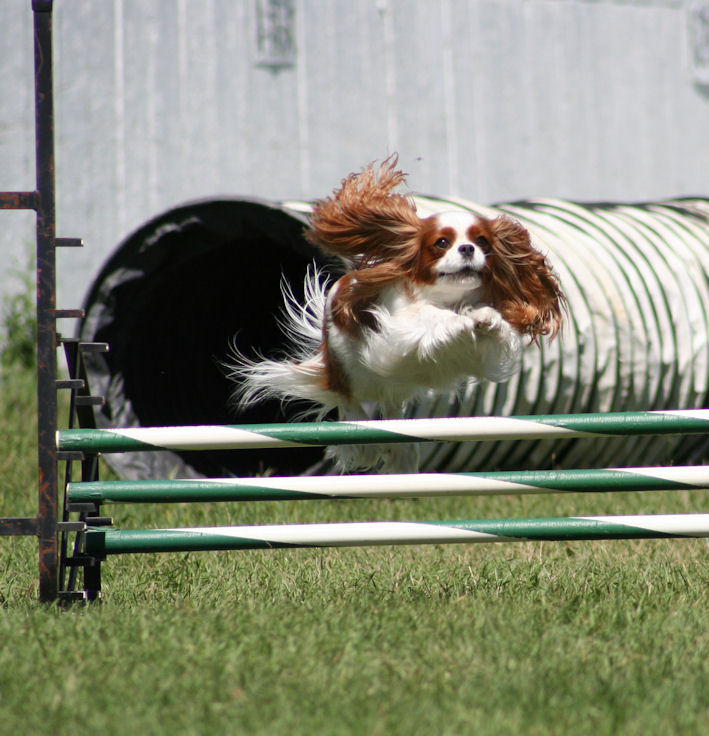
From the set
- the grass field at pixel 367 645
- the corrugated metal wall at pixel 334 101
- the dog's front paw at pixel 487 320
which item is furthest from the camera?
the corrugated metal wall at pixel 334 101

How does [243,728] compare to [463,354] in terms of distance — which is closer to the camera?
[243,728]

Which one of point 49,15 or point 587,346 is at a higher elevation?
point 49,15

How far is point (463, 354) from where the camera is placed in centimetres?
330

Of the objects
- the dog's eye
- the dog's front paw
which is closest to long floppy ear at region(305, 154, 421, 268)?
the dog's eye

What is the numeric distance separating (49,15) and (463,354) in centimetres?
150

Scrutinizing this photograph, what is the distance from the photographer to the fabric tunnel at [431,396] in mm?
4715

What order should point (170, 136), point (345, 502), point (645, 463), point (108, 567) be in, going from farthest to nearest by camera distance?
1. point (170, 136)
2. point (645, 463)
3. point (345, 502)
4. point (108, 567)

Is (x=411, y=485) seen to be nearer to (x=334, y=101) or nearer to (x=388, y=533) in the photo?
(x=388, y=533)

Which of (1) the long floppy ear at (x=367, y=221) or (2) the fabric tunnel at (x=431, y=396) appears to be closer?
(1) the long floppy ear at (x=367, y=221)

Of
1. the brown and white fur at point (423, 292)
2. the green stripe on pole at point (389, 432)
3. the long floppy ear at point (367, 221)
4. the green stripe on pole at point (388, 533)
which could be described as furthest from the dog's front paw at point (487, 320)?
the green stripe on pole at point (388, 533)

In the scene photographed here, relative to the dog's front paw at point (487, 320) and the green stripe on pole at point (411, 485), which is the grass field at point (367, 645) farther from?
the dog's front paw at point (487, 320)

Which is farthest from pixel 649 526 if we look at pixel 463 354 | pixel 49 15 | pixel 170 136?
pixel 170 136

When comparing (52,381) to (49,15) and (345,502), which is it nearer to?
(49,15)

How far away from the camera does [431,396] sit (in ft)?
14.3
